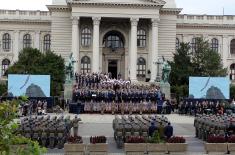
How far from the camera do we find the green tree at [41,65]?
258ft

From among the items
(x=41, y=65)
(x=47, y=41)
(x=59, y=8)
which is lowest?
(x=41, y=65)

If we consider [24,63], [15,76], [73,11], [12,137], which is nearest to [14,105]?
[12,137]

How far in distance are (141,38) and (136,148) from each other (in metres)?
72.9

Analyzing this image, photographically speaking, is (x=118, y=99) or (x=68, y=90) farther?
(x=68, y=90)

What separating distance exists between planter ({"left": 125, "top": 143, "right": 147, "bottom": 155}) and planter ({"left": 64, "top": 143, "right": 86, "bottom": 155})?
5.66 ft

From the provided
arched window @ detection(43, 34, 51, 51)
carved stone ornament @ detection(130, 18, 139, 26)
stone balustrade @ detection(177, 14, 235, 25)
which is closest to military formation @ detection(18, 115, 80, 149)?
carved stone ornament @ detection(130, 18, 139, 26)

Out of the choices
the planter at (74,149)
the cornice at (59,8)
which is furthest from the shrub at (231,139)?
the cornice at (59,8)

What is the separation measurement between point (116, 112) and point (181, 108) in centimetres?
677

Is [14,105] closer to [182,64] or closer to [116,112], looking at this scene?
[116,112]

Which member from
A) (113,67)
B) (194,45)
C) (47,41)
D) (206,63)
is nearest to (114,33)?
(113,67)

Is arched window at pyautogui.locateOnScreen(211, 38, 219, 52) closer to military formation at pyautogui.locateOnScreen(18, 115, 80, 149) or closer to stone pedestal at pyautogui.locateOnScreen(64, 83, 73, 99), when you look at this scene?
stone pedestal at pyautogui.locateOnScreen(64, 83, 73, 99)

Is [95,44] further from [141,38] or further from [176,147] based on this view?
[176,147]

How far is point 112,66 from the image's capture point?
94.9 meters

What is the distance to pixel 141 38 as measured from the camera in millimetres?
94000
